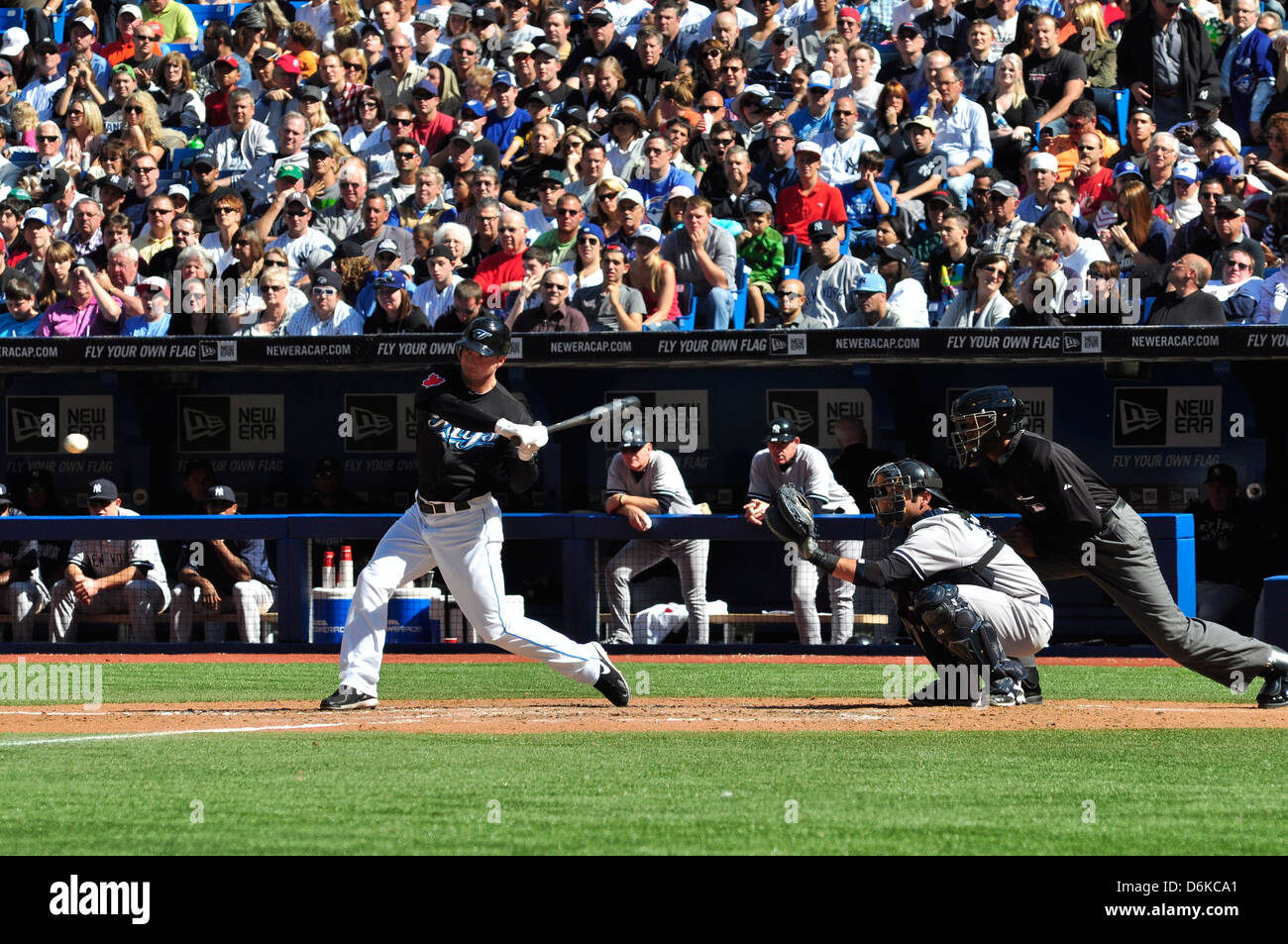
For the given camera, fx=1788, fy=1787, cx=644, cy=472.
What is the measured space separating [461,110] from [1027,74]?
465cm

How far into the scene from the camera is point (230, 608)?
11648 millimetres

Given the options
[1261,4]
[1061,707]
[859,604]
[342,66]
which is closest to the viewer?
[1061,707]

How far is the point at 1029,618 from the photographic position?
7781 mm

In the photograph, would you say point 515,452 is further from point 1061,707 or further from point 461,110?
point 461,110

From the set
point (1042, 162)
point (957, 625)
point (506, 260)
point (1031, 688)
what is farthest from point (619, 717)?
point (1042, 162)

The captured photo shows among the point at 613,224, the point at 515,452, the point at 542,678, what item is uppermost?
the point at 613,224

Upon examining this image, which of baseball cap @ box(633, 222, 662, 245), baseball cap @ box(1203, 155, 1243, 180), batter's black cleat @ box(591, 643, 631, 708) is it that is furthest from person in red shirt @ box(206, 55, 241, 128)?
batter's black cleat @ box(591, 643, 631, 708)

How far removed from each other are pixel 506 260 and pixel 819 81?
2977 millimetres

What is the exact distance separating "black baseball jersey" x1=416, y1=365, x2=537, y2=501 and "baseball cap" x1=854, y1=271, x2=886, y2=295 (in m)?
4.64

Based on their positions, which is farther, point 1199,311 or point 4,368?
point 4,368

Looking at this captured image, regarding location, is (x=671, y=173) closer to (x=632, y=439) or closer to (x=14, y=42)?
(x=632, y=439)

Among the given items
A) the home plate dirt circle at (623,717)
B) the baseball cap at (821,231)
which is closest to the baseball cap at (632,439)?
the baseball cap at (821,231)

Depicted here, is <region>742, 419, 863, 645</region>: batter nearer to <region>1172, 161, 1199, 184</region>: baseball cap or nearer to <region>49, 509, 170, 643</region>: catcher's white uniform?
<region>1172, 161, 1199, 184</region>: baseball cap

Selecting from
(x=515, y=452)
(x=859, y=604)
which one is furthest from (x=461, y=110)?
(x=515, y=452)
